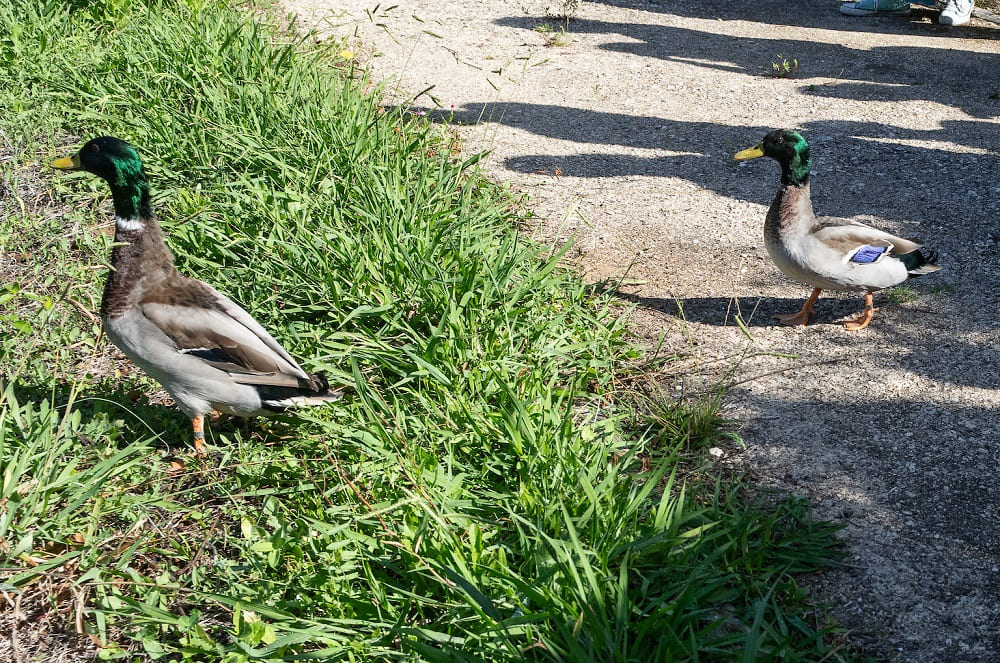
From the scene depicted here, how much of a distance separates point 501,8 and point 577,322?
19.9 ft

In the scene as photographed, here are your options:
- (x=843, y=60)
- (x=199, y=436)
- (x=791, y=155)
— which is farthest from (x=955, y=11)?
(x=199, y=436)

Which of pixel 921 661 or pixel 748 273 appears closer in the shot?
pixel 921 661

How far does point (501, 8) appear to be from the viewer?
8961 mm

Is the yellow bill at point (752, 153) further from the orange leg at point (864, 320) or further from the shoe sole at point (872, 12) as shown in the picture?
the shoe sole at point (872, 12)

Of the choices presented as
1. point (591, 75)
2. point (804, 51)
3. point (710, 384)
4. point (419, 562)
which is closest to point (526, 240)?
point (710, 384)

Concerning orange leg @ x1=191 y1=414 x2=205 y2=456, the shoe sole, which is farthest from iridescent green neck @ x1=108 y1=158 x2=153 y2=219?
the shoe sole

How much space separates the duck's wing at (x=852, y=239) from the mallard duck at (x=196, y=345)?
2.47 m

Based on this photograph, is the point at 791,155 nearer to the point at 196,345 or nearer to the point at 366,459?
the point at 366,459

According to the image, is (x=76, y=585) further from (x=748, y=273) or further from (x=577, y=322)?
(x=748, y=273)

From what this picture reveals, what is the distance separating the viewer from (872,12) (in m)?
8.91

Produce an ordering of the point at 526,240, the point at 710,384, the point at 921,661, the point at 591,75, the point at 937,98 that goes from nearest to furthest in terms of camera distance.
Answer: the point at 921,661 → the point at 710,384 → the point at 526,240 → the point at 937,98 → the point at 591,75

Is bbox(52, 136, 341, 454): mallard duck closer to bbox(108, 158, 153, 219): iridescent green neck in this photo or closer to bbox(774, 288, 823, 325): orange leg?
A: bbox(108, 158, 153, 219): iridescent green neck

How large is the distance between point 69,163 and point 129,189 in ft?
1.30

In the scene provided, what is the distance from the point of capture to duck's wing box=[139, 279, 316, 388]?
3.04m
